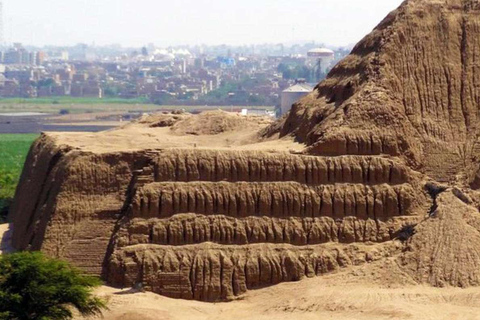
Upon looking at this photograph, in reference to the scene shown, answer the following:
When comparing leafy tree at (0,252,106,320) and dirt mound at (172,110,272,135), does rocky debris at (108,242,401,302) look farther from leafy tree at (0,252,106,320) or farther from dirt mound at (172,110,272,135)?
dirt mound at (172,110,272,135)

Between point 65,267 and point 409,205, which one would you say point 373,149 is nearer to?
point 409,205

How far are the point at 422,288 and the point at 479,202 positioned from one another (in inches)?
154

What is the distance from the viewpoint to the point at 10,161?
9612cm

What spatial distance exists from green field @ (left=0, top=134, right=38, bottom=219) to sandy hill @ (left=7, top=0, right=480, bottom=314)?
54.0ft

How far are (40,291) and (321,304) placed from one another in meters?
7.22

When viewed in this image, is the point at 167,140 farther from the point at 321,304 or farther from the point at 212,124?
the point at 321,304

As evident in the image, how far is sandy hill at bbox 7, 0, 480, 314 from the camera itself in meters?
39.7

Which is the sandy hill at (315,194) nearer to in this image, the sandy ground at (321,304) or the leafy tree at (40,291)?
the sandy ground at (321,304)

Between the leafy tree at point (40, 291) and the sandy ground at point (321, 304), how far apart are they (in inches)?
62.0

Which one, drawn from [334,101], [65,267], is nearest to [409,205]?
[334,101]

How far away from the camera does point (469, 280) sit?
127 feet

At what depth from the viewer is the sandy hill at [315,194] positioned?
39719mm

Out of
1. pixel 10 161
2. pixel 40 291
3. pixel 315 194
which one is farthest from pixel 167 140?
pixel 10 161

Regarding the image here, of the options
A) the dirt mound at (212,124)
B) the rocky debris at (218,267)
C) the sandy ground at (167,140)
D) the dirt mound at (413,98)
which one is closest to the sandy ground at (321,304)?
the rocky debris at (218,267)
